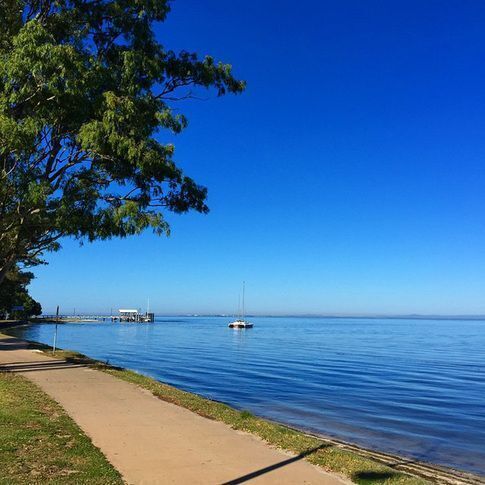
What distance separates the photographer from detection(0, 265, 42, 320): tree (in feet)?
208

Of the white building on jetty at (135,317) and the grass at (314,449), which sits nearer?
the grass at (314,449)

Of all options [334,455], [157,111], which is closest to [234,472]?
[334,455]

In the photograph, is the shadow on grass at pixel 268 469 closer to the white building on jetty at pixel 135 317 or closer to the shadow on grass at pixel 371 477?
the shadow on grass at pixel 371 477

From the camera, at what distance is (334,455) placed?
8.08 metres

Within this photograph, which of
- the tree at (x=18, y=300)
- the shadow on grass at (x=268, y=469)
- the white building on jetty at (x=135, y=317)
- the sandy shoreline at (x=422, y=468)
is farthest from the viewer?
the white building on jetty at (x=135, y=317)

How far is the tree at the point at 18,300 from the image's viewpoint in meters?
63.3

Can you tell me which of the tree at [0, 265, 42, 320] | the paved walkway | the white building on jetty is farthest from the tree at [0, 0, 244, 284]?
the white building on jetty

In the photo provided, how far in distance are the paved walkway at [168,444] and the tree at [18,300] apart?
49.9 m

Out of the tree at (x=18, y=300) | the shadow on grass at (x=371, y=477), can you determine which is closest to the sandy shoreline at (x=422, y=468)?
the shadow on grass at (x=371, y=477)

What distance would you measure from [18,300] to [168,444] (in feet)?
Answer: 315

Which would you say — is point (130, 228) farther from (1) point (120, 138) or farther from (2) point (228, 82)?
(2) point (228, 82)

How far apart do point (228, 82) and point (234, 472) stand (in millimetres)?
10277

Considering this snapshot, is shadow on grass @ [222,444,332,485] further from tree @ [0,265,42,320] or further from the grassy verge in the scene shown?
tree @ [0,265,42,320]

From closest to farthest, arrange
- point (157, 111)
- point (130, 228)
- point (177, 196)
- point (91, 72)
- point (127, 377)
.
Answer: point (91, 72) < point (157, 111) < point (130, 228) < point (177, 196) < point (127, 377)
